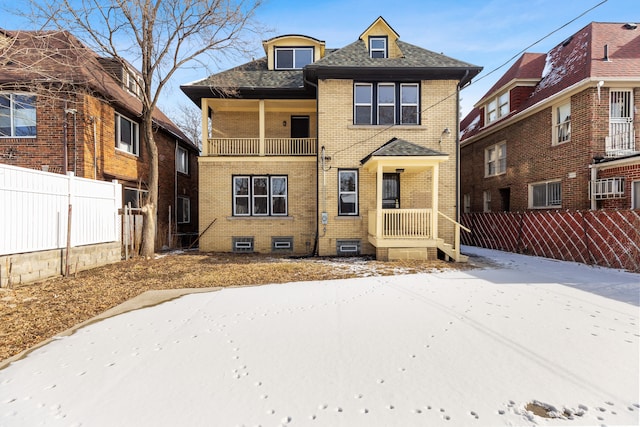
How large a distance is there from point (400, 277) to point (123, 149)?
12.2 meters

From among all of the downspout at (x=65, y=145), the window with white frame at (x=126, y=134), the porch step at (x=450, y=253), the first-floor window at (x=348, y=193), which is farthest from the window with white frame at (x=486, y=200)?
the downspout at (x=65, y=145)

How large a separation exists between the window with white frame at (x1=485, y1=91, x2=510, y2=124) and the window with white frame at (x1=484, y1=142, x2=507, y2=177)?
1.78m

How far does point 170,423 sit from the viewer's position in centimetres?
234

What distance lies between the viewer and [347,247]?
1188 centimetres

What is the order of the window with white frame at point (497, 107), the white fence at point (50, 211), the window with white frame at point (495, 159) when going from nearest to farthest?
1. the white fence at point (50, 211)
2. the window with white frame at point (495, 159)
3. the window with white frame at point (497, 107)

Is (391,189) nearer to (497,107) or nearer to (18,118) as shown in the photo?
(497,107)

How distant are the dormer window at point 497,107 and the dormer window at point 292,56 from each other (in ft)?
36.0

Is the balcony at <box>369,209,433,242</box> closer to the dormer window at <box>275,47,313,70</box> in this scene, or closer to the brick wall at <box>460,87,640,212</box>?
the brick wall at <box>460,87,640,212</box>

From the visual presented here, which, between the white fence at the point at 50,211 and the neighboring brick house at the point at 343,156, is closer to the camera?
the white fence at the point at 50,211

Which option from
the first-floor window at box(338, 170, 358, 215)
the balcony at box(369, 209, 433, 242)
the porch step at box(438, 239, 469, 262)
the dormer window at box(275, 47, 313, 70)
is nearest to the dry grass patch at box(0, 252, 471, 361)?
the porch step at box(438, 239, 469, 262)

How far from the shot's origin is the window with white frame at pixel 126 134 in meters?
12.3

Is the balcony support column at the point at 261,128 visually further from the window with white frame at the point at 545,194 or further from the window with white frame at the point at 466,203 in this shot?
the window with white frame at the point at 466,203

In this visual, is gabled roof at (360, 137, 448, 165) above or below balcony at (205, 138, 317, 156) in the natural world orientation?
below

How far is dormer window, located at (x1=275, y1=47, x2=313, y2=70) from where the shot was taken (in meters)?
14.3
